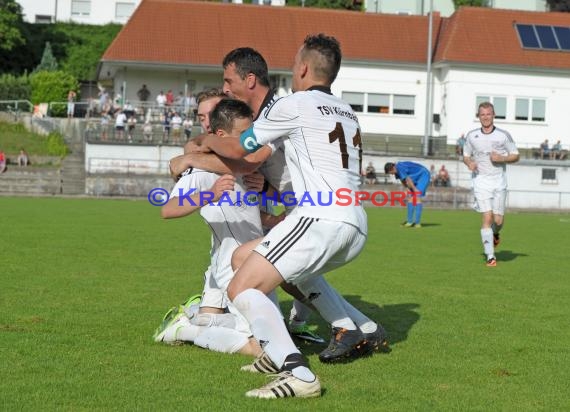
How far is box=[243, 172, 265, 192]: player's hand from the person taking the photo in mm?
7094

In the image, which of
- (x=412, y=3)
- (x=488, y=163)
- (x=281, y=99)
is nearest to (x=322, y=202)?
(x=281, y=99)

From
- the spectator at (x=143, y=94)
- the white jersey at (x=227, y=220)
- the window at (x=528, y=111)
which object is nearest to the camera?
the white jersey at (x=227, y=220)

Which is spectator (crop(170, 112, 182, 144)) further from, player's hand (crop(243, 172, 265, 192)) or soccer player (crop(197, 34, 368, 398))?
soccer player (crop(197, 34, 368, 398))

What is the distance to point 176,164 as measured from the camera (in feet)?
21.5

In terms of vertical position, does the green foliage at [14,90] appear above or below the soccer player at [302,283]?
above

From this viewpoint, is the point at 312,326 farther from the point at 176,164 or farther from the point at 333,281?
the point at 333,281

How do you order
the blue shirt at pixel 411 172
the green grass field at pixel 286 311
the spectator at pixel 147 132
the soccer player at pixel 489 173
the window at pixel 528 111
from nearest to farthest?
the green grass field at pixel 286 311 → the soccer player at pixel 489 173 → the blue shirt at pixel 411 172 → the spectator at pixel 147 132 → the window at pixel 528 111

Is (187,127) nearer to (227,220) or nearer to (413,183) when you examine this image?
(413,183)

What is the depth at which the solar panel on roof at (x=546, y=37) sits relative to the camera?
52.9m

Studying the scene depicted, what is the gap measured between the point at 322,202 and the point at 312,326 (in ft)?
8.88

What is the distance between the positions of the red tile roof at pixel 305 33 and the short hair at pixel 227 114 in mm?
45117

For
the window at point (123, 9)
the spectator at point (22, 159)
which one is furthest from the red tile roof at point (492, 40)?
the window at point (123, 9)

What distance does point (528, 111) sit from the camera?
173 ft

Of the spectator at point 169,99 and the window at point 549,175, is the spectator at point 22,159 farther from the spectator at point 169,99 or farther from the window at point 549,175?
the window at point 549,175
